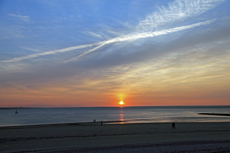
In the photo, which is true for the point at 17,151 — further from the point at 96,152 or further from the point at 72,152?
the point at 96,152

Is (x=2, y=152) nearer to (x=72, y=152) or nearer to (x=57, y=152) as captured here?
(x=57, y=152)

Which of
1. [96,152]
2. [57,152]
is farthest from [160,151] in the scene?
[57,152]

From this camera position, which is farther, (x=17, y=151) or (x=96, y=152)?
(x=17, y=151)

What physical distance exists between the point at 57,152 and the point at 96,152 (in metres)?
2.82

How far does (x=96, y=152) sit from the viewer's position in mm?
14594

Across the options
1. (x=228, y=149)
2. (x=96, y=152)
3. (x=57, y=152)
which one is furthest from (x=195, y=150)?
(x=57, y=152)

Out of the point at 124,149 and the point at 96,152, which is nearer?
the point at 96,152

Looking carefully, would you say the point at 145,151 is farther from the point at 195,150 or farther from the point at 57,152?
the point at 57,152

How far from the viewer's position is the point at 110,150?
15273mm

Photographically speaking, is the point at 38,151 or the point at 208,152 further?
the point at 38,151

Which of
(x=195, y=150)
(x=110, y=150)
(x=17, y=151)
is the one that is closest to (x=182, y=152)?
(x=195, y=150)

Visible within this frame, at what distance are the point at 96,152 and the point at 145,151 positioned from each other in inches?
137

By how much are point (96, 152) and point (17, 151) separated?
6092mm

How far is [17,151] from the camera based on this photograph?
51.2 feet
